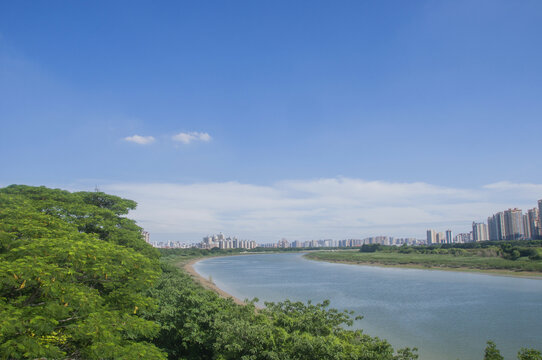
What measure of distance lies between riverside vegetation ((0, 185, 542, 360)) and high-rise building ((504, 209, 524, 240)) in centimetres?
11082

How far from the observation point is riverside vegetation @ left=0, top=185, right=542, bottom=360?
20.2ft

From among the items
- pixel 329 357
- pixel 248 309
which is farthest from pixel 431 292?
pixel 329 357

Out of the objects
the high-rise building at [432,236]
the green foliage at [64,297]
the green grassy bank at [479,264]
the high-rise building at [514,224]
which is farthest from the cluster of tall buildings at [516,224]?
the green foliage at [64,297]

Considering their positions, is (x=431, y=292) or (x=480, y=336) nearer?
(x=480, y=336)

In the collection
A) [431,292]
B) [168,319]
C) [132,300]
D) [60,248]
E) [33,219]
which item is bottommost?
[431,292]

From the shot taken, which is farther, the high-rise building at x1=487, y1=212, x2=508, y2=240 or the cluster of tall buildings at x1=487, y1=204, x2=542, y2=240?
the high-rise building at x1=487, y1=212, x2=508, y2=240

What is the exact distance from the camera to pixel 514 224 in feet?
322

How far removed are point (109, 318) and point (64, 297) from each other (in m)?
1.03

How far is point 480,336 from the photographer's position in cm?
1708

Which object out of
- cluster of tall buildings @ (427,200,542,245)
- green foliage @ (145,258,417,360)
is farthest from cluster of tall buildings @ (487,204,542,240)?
green foliage @ (145,258,417,360)

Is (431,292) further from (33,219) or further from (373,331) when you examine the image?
(33,219)

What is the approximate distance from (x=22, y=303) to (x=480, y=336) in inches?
789

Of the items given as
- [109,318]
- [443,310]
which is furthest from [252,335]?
[443,310]

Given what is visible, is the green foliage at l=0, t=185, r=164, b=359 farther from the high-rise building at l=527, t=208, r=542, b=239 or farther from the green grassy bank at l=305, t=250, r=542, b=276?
the high-rise building at l=527, t=208, r=542, b=239
